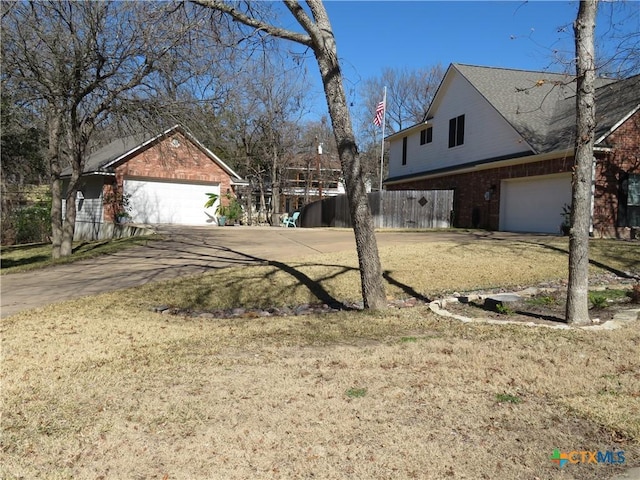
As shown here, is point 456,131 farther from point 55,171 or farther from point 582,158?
point 582,158

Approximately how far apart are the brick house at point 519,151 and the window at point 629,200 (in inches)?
1.3

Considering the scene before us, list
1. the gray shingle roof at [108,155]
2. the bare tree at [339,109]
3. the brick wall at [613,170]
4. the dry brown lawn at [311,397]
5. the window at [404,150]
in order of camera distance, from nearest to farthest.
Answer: the dry brown lawn at [311,397] → the bare tree at [339,109] → the brick wall at [613,170] → the gray shingle roof at [108,155] → the window at [404,150]

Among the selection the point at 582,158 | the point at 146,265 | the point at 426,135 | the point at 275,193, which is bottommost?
the point at 146,265

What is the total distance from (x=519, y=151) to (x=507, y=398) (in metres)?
16.7

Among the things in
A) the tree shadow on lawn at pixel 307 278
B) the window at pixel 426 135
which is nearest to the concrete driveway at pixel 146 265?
the tree shadow on lawn at pixel 307 278

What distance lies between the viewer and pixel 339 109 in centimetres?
706

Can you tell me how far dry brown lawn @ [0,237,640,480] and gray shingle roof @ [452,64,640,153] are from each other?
10785 millimetres

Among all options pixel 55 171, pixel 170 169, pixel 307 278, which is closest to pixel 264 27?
pixel 307 278

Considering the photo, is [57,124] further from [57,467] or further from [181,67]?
[57,467]

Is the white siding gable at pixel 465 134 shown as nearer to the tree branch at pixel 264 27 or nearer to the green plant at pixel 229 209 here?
the green plant at pixel 229 209

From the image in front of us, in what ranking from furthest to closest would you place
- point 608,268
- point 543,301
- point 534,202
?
point 534,202, point 608,268, point 543,301

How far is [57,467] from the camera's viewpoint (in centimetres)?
294

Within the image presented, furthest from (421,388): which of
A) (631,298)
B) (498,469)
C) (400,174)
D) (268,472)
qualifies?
(400,174)

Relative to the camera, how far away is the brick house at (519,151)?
53.1 feet
